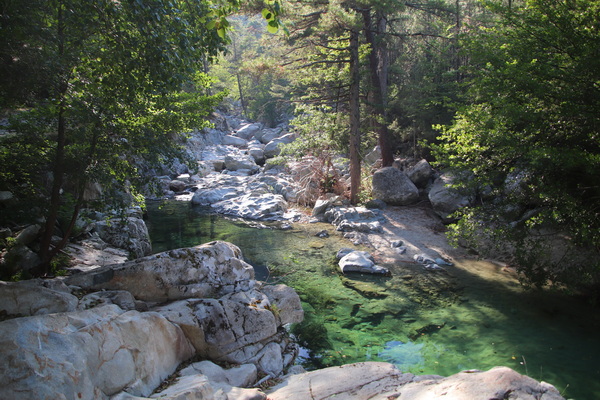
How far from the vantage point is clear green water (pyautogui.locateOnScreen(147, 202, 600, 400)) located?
5996 millimetres

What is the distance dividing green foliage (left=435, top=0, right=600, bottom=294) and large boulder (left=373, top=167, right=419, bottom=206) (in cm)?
691

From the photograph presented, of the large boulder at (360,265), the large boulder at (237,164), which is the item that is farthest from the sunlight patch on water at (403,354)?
the large boulder at (237,164)

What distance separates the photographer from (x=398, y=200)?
15328 millimetres

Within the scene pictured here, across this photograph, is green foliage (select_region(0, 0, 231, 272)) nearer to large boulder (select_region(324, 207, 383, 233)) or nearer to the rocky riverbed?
the rocky riverbed

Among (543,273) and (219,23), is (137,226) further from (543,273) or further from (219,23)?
(543,273)

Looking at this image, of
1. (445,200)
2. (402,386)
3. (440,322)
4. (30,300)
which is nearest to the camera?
(402,386)

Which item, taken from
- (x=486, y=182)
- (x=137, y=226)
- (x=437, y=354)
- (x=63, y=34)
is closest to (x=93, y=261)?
(x=137, y=226)

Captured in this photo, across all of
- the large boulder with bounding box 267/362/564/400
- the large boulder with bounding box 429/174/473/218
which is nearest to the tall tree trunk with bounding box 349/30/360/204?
the large boulder with bounding box 429/174/473/218

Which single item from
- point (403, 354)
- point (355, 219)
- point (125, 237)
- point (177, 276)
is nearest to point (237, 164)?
point (355, 219)

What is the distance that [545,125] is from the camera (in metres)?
6.89

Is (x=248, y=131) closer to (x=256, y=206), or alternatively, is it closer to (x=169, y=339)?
(x=256, y=206)

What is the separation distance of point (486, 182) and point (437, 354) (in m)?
3.71

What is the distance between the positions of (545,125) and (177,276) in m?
6.99

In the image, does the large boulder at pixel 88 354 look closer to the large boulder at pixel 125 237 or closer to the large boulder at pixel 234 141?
the large boulder at pixel 125 237
